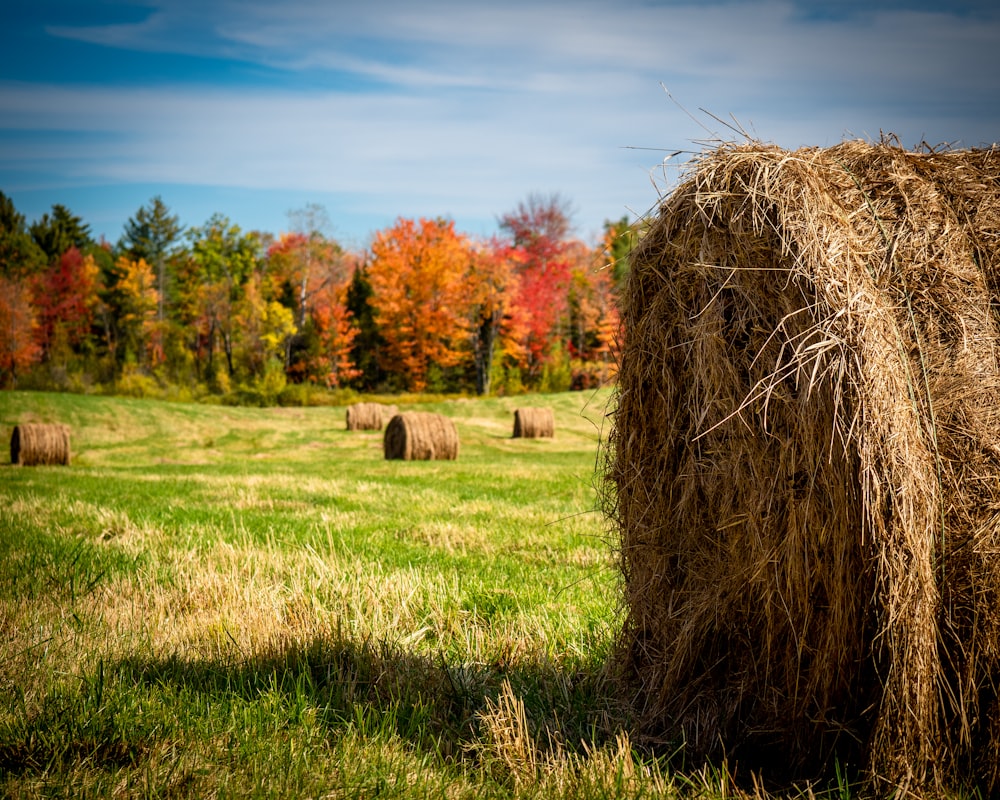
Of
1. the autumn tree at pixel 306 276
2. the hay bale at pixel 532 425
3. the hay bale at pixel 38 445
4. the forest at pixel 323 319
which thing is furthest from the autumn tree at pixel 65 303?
the hay bale at pixel 532 425

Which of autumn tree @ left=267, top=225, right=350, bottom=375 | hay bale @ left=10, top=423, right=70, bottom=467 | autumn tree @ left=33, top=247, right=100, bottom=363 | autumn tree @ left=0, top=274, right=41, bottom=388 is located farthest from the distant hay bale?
autumn tree @ left=33, top=247, right=100, bottom=363

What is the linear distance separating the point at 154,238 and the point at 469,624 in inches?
3037

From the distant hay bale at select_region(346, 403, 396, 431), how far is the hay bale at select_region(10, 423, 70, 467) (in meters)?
11.5

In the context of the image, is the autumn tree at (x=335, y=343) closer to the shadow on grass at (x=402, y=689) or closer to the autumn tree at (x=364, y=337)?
the autumn tree at (x=364, y=337)

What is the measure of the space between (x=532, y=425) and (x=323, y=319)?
3163 centimetres

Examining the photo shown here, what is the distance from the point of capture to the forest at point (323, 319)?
176 ft

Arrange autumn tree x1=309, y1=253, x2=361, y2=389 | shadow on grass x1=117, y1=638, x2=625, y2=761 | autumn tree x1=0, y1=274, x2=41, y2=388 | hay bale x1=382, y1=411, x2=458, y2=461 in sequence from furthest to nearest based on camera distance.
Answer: autumn tree x1=309, y1=253, x2=361, y2=389 < autumn tree x1=0, y1=274, x2=41, y2=388 < hay bale x1=382, y1=411, x2=458, y2=461 < shadow on grass x1=117, y1=638, x2=625, y2=761

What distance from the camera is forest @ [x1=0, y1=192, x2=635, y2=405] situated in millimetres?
53625

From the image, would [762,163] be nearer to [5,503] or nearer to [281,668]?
[281,668]

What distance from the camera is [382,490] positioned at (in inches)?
460

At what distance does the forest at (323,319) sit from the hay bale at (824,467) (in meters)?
45.2

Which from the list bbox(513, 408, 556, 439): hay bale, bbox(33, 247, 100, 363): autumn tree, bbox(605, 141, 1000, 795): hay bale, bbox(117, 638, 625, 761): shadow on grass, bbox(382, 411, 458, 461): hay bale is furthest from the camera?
bbox(33, 247, 100, 363): autumn tree

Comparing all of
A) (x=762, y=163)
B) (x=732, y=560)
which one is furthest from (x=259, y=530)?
(x=762, y=163)

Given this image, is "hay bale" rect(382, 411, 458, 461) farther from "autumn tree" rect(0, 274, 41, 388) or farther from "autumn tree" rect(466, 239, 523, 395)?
"autumn tree" rect(0, 274, 41, 388)
